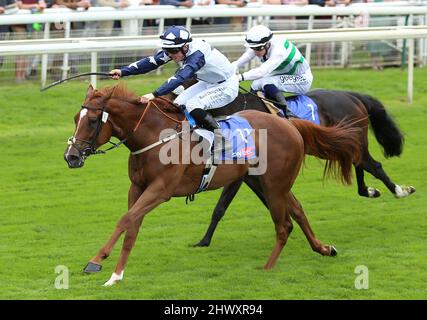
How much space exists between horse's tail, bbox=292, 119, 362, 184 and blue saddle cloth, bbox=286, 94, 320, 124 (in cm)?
68

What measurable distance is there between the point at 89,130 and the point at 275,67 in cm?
256

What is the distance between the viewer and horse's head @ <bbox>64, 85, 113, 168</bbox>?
746 centimetres

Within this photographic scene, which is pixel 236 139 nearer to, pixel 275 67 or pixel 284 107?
pixel 284 107

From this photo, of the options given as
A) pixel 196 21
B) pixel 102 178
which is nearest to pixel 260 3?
pixel 196 21

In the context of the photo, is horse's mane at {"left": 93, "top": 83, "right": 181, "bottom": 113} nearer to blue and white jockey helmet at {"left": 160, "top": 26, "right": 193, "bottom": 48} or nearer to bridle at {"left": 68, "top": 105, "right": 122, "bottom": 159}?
bridle at {"left": 68, "top": 105, "right": 122, "bottom": 159}

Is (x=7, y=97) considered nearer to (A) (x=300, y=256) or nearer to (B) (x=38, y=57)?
(B) (x=38, y=57)

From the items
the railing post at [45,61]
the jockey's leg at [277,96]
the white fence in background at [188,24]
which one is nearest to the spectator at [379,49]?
the white fence in background at [188,24]

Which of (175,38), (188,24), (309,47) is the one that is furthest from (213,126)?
(309,47)

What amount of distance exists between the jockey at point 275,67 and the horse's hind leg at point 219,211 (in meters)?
0.86

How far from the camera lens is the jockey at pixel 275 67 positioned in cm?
934

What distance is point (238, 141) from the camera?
26.3 feet

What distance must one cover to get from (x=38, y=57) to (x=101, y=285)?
6.28m

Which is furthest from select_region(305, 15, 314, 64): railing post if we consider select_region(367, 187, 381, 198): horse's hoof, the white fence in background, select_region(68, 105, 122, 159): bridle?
select_region(68, 105, 122, 159): bridle

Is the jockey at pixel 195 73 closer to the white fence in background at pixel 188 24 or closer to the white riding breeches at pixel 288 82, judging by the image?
the white riding breeches at pixel 288 82
